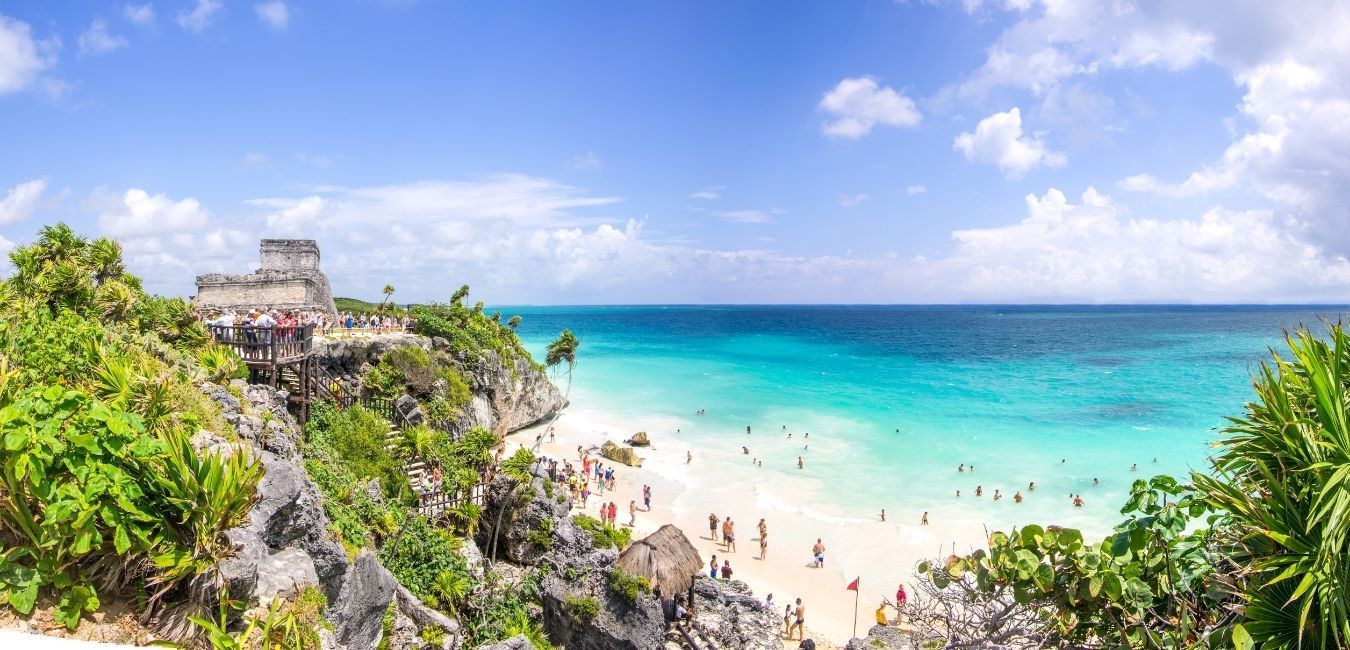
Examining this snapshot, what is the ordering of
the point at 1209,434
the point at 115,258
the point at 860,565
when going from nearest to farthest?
the point at 115,258 → the point at 860,565 → the point at 1209,434

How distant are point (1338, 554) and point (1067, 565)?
1.40 meters

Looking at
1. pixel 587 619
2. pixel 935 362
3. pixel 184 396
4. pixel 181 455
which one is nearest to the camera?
pixel 181 455

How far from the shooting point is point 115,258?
13.1 m

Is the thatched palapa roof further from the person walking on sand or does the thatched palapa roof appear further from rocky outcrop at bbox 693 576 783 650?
the person walking on sand

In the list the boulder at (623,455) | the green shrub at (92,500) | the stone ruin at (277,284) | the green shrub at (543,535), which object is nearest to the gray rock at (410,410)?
the green shrub at (543,535)

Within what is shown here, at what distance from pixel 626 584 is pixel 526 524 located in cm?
Result: 353

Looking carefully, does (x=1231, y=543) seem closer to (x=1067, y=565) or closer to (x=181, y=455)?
(x=1067, y=565)

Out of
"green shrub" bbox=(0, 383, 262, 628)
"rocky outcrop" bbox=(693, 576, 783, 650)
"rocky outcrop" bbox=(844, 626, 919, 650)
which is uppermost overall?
"green shrub" bbox=(0, 383, 262, 628)

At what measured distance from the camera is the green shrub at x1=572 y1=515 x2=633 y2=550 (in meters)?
15.1

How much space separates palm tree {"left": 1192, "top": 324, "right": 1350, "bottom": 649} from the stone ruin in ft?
98.3

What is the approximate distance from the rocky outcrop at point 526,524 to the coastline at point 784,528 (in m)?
6.93

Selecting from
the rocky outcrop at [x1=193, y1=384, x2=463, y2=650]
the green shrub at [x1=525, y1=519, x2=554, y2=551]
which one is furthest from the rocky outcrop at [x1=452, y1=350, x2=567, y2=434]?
the rocky outcrop at [x1=193, y1=384, x2=463, y2=650]

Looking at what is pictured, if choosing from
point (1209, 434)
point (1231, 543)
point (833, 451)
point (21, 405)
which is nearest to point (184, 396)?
point (21, 405)

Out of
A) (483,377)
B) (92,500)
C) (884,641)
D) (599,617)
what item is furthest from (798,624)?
(483,377)
